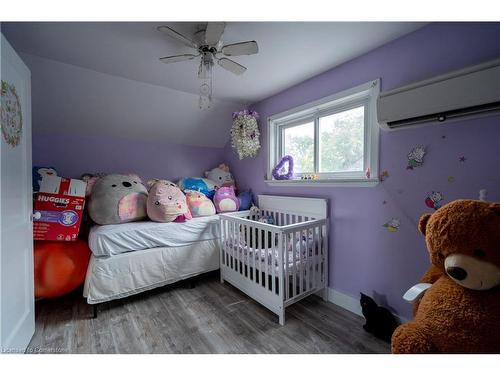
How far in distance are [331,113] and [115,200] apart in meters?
2.24

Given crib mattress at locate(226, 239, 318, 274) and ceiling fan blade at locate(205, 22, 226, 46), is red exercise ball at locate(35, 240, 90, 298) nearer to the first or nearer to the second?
crib mattress at locate(226, 239, 318, 274)

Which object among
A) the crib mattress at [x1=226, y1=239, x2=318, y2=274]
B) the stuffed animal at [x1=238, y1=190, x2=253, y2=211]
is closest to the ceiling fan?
the crib mattress at [x1=226, y1=239, x2=318, y2=274]

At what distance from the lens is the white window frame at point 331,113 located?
1.63 meters

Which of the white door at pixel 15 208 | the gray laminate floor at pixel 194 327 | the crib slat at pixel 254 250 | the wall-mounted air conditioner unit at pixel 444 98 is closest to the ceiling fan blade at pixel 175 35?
the white door at pixel 15 208

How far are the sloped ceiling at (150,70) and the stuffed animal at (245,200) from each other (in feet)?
3.55

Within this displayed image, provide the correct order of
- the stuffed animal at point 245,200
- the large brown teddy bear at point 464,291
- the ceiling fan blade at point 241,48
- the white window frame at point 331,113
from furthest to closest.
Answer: the stuffed animal at point 245,200 < the white window frame at point 331,113 < the ceiling fan blade at point 241,48 < the large brown teddy bear at point 464,291

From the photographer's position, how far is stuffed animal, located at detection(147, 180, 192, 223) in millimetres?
2078

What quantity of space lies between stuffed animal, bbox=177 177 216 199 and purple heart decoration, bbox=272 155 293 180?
0.93 m

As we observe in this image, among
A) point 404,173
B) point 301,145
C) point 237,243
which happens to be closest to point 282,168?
point 301,145

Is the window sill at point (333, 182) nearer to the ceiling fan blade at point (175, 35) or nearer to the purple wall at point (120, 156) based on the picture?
the purple wall at point (120, 156)

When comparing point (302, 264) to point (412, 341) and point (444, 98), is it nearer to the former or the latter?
point (412, 341)

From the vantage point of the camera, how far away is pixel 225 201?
2627 millimetres

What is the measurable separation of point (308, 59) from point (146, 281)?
7.78 ft
